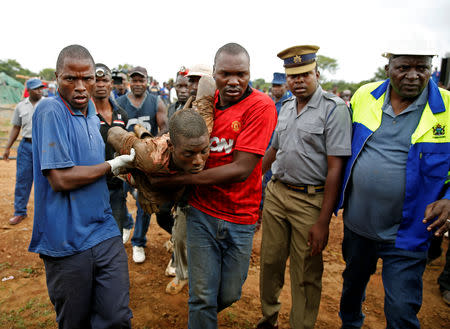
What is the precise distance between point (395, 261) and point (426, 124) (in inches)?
39.4

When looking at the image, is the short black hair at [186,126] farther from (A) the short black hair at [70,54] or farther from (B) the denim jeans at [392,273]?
(B) the denim jeans at [392,273]

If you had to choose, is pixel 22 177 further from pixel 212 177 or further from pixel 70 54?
pixel 212 177

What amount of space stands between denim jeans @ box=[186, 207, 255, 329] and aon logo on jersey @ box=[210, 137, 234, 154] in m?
0.50

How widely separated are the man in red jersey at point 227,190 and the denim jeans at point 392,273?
2.92 ft

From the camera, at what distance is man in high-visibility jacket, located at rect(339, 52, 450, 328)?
2.07 metres

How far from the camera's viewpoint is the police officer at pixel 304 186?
8.21ft

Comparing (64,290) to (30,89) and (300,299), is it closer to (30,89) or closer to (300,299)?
(300,299)

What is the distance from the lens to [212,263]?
2256 millimetres

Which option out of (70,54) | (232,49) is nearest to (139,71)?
(70,54)

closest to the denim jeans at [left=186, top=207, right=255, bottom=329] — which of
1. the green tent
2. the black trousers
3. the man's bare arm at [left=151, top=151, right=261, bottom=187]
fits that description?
the man's bare arm at [left=151, top=151, right=261, bottom=187]

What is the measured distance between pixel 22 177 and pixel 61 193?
415 centimetres

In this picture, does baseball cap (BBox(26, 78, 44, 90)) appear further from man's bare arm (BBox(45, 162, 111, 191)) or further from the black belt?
the black belt

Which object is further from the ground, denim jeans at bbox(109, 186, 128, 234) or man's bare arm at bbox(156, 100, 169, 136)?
man's bare arm at bbox(156, 100, 169, 136)

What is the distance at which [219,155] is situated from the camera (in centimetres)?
221
